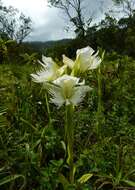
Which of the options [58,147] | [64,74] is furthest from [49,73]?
[58,147]

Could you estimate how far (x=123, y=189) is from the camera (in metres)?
2.44

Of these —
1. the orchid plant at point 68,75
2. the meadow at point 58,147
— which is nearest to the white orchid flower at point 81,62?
the orchid plant at point 68,75

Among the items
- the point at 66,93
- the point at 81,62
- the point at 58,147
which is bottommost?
the point at 58,147

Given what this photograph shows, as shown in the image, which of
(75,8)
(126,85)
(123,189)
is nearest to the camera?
(123,189)

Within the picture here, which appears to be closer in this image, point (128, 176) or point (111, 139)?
point (128, 176)

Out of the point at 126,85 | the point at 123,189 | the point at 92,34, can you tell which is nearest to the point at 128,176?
the point at 123,189

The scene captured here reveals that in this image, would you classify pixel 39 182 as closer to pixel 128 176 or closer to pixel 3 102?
pixel 128 176

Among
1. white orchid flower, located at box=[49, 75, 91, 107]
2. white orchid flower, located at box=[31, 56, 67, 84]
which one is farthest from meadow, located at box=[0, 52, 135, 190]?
white orchid flower, located at box=[31, 56, 67, 84]

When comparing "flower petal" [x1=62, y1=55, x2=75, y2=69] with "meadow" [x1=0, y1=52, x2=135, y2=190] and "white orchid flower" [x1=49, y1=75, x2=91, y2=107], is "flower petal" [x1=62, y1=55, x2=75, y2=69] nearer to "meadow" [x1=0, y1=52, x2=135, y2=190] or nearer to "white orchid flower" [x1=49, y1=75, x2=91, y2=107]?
"white orchid flower" [x1=49, y1=75, x2=91, y2=107]

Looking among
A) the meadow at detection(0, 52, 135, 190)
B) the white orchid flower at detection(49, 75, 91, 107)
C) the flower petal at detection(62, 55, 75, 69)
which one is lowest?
the meadow at detection(0, 52, 135, 190)

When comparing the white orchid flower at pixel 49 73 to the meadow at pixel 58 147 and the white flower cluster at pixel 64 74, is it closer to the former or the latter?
the white flower cluster at pixel 64 74

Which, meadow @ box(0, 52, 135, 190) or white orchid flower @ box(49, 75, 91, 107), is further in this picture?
meadow @ box(0, 52, 135, 190)

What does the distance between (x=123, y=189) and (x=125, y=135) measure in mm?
899

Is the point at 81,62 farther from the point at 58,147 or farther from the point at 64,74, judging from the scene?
the point at 58,147
